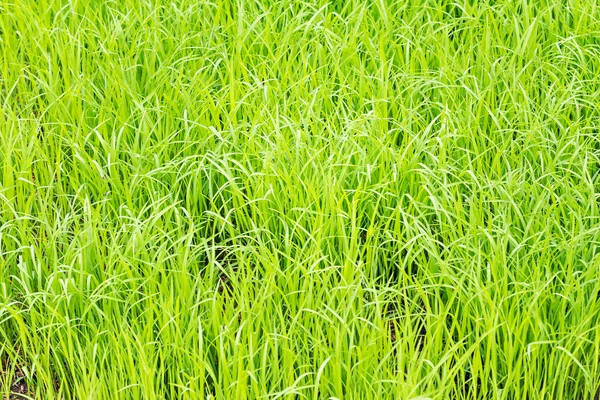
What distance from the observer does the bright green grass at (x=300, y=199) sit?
277 centimetres

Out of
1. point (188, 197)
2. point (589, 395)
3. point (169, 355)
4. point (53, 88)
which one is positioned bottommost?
point (589, 395)

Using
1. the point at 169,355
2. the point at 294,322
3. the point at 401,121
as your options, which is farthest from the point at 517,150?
the point at 169,355

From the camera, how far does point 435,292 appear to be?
291 centimetres

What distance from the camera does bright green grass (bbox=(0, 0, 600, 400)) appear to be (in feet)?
9.09

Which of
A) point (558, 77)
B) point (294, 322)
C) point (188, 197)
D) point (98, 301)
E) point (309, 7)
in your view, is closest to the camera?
point (294, 322)

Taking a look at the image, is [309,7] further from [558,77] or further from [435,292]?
[435,292]

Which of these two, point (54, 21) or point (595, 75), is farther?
point (54, 21)

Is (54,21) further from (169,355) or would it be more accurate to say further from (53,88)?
(169,355)

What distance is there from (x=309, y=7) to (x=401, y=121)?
2.82 ft

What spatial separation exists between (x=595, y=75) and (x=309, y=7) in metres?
1.27

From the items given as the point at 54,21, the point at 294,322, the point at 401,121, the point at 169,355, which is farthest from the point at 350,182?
the point at 54,21

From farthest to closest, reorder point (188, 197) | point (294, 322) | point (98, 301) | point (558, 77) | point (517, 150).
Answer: point (558, 77), point (517, 150), point (188, 197), point (98, 301), point (294, 322)

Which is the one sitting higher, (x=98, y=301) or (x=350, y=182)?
(x=350, y=182)

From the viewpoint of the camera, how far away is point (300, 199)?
3.11 m
